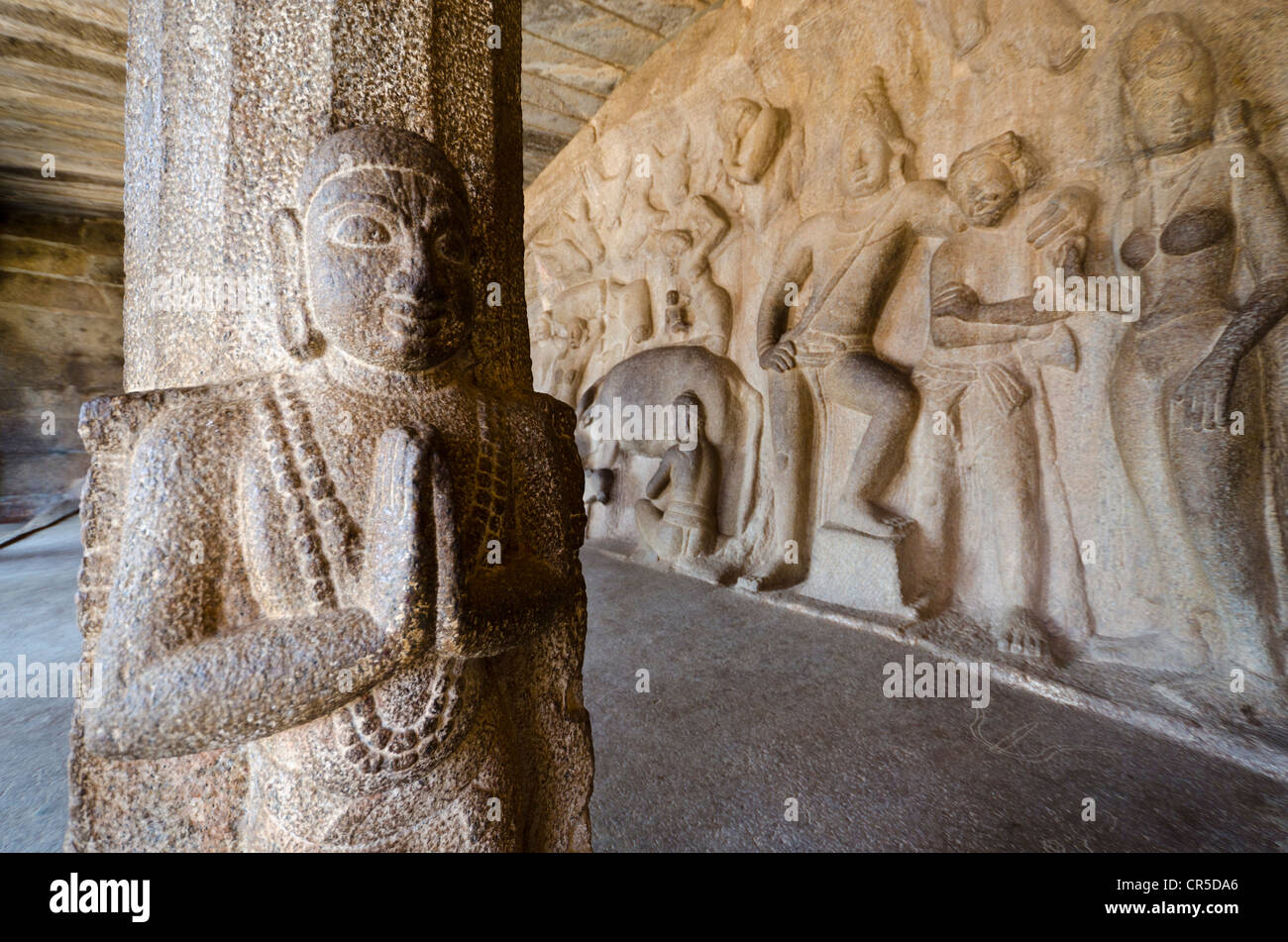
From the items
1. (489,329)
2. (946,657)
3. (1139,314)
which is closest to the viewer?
(489,329)

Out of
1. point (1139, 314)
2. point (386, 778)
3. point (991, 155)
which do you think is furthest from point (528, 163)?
point (386, 778)

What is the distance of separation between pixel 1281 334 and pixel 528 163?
19.5 ft

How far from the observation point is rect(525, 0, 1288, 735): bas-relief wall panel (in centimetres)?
209

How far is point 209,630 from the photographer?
876 mm

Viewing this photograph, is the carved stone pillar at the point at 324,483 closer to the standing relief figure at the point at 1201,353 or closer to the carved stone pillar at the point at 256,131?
the carved stone pillar at the point at 256,131

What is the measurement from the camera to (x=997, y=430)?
9.06 ft

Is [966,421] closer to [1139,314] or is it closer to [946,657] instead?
[1139,314]

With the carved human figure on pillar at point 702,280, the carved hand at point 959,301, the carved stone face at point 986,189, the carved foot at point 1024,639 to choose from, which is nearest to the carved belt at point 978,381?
the carved hand at point 959,301

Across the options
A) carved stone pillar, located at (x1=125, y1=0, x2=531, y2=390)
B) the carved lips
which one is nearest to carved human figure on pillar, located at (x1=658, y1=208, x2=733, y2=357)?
carved stone pillar, located at (x1=125, y1=0, x2=531, y2=390)

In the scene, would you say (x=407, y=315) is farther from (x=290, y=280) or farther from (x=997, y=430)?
(x=997, y=430)

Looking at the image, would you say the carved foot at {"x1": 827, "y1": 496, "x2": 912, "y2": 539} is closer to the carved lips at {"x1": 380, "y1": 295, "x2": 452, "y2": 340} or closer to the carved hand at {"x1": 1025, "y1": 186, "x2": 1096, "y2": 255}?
the carved hand at {"x1": 1025, "y1": 186, "x2": 1096, "y2": 255}

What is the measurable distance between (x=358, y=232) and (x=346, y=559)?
540 mm

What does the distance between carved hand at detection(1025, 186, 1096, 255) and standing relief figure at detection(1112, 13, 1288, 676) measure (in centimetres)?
16

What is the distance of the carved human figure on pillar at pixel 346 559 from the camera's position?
834 millimetres
